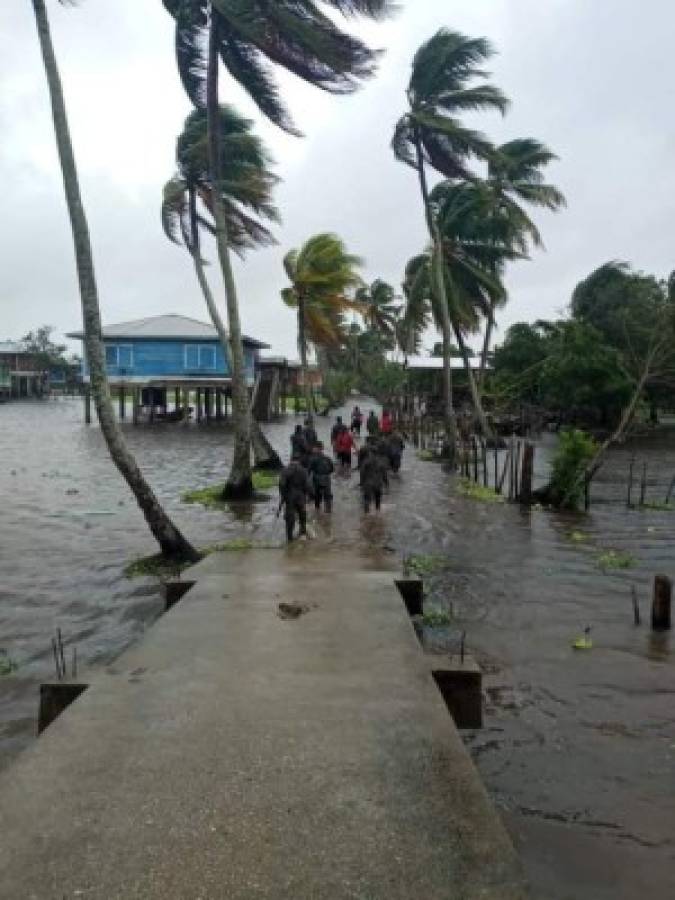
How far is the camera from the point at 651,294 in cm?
4272

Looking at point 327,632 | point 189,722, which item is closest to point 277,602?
point 327,632

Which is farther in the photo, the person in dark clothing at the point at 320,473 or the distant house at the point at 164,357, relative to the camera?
the distant house at the point at 164,357

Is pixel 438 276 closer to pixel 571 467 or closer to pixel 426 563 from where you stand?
pixel 571 467

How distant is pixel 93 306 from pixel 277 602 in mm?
5293

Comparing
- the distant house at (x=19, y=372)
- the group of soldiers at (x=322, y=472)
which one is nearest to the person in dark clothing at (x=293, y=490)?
the group of soldiers at (x=322, y=472)

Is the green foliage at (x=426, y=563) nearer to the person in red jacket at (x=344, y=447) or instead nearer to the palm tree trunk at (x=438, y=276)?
the person in red jacket at (x=344, y=447)

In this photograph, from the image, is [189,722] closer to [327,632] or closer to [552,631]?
[327,632]

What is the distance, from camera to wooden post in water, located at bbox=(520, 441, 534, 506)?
18625 millimetres

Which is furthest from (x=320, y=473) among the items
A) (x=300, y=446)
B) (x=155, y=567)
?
(x=155, y=567)

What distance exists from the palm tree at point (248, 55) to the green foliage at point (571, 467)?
273 inches

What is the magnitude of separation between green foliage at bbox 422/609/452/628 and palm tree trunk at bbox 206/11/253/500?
28.2 feet

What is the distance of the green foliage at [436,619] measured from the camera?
9.36 meters

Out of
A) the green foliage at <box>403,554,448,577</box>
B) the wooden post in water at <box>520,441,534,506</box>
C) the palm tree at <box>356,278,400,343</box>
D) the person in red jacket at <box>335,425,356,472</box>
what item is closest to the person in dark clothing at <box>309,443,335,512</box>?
the green foliage at <box>403,554,448,577</box>

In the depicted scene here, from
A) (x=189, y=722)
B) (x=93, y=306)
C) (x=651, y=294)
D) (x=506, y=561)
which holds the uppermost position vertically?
(x=651, y=294)
